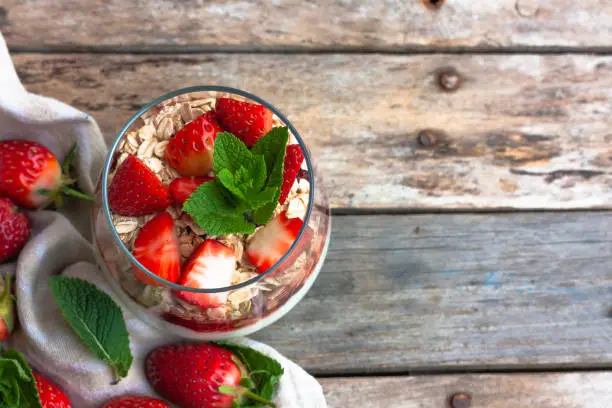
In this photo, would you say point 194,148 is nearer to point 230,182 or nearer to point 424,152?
point 230,182

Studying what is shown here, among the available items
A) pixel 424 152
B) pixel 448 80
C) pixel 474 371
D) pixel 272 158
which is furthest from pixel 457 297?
pixel 272 158

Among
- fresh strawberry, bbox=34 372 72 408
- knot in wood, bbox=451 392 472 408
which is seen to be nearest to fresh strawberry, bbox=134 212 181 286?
fresh strawberry, bbox=34 372 72 408

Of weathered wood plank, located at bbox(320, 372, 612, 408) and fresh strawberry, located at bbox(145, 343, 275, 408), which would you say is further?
weathered wood plank, located at bbox(320, 372, 612, 408)

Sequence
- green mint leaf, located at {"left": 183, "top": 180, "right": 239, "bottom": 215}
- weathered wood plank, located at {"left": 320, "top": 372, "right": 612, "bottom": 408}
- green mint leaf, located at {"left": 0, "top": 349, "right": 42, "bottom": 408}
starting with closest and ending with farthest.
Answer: green mint leaf, located at {"left": 183, "top": 180, "right": 239, "bottom": 215} → green mint leaf, located at {"left": 0, "top": 349, "right": 42, "bottom": 408} → weathered wood plank, located at {"left": 320, "top": 372, "right": 612, "bottom": 408}

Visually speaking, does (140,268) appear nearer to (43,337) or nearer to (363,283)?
(43,337)

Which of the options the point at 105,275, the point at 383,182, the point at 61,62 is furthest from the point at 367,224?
the point at 61,62

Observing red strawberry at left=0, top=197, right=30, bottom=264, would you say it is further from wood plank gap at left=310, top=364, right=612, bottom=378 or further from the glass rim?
wood plank gap at left=310, top=364, right=612, bottom=378

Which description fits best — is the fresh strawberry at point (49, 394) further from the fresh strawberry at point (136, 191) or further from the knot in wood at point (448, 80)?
the knot in wood at point (448, 80)
